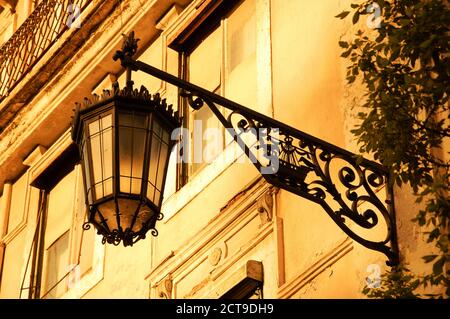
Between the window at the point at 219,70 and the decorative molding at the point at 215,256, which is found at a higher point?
the window at the point at 219,70

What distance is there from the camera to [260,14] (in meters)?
12.8

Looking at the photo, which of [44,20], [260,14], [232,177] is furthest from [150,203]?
[44,20]

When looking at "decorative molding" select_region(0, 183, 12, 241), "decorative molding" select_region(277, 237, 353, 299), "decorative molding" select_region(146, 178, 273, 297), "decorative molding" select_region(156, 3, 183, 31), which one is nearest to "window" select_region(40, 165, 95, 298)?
"decorative molding" select_region(0, 183, 12, 241)

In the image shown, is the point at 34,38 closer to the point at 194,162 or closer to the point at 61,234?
the point at 61,234

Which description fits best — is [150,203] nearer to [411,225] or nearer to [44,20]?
[411,225]

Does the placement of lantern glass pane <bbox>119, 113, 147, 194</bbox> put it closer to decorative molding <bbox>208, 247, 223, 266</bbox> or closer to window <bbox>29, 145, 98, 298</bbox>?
decorative molding <bbox>208, 247, 223, 266</bbox>

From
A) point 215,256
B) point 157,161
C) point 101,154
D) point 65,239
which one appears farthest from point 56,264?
point 101,154

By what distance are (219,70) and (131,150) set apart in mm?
3556

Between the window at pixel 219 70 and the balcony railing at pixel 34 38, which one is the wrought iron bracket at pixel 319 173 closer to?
the window at pixel 219 70

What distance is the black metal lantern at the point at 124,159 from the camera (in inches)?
389

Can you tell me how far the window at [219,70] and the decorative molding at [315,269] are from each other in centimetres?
219

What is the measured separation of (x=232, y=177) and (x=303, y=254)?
1.62m

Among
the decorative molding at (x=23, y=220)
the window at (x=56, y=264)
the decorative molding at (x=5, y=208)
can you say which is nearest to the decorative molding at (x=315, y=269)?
the window at (x=56, y=264)

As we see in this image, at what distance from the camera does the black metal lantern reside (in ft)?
32.4
